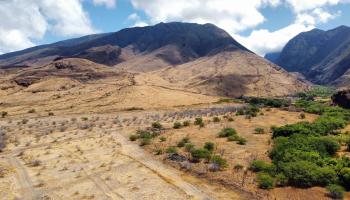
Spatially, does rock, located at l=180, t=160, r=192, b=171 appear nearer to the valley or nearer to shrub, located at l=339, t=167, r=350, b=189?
the valley

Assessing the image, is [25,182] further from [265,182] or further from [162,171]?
[265,182]

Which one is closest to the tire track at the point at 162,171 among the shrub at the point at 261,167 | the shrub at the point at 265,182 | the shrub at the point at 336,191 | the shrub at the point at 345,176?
the shrub at the point at 265,182

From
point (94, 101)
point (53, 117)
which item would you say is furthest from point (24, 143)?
point (94, 101)

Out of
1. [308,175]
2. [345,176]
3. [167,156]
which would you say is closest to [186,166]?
[167,156]

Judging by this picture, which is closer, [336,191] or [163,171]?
[336,191]

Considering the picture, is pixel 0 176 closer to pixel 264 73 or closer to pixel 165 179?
pixel 165 179

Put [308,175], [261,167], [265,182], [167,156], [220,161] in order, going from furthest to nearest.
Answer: [167,156]
[220,161]
[261,167]
[308,175]
[265,182]

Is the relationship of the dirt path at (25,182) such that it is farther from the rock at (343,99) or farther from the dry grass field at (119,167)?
the rock at (343,99)
